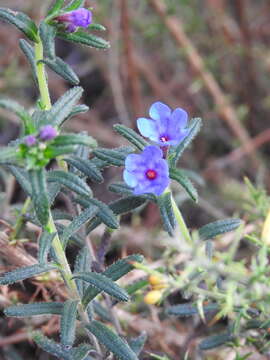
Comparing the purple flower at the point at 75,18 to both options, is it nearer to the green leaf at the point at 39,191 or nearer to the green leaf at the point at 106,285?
the green leaf at the point at 39,191

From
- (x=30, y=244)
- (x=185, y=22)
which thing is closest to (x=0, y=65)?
(x=185, y=22)

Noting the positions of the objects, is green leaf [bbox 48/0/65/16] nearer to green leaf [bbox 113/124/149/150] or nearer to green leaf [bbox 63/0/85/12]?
green leaf [bbox 63/0/85/12]

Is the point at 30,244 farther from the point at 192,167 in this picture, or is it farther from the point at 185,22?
the point at 185,22

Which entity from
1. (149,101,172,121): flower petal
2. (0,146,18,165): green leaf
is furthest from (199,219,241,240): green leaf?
(0,146,18,165): green leaf

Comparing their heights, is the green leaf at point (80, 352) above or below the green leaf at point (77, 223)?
below

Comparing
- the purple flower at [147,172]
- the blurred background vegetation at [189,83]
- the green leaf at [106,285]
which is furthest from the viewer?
the blurred background vegetation at [189,83]

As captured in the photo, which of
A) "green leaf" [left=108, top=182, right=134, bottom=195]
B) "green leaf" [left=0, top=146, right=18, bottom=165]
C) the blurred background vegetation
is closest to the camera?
"green leaf" [left=0, top=146, right=18, bottom=165]

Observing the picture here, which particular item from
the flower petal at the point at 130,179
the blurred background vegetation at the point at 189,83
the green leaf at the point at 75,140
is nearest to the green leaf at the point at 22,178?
the green leaf at the point at 75,140
